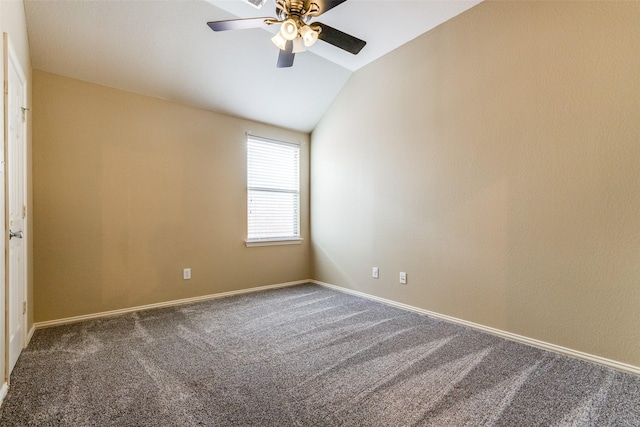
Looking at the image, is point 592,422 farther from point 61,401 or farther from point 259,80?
point 259,80

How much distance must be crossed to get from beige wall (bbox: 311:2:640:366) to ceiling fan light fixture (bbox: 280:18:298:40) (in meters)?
1.68

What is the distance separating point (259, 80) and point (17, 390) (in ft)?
11.1

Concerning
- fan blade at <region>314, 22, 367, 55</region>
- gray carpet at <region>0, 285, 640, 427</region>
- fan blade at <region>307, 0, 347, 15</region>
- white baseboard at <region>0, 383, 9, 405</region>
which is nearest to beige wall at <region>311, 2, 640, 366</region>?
gray carpet at <region>0, 285, 640, 427</region>

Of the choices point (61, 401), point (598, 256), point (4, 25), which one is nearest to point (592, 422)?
point (598, 256)

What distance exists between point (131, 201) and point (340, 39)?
2670mm

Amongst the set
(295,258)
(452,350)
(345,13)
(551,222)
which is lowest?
(452,350)

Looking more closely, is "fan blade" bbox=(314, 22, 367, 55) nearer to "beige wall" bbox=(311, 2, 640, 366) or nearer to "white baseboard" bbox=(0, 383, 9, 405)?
"beige wall" bbox=(311, 2, 640, 366)

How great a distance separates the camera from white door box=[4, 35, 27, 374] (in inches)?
78.2

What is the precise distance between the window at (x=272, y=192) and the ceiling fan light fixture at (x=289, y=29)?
223 cm

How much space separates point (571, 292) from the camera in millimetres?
2266

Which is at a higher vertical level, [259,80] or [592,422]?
[259,80]

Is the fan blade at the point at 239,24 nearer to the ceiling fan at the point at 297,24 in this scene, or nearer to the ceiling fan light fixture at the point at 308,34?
the ceiling fan at the point at 297,24

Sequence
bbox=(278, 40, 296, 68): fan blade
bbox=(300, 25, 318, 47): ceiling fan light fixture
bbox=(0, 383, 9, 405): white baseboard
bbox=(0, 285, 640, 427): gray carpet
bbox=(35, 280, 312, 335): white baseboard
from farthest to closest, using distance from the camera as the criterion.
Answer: bbox=(35, 280, 312, 335): white baseboard
bbox=(278, 40, 296, 68): fan blade
bbox=(300, 25, 318, 47): ceiling fan light fixture
bbox=(0, 383, 9, 405): white baseboard
bbox=(0, 285, 640, 427): gray carpet

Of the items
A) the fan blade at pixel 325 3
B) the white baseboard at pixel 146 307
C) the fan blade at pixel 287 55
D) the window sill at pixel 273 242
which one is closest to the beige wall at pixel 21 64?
the white baseboard at pixel 146 307
